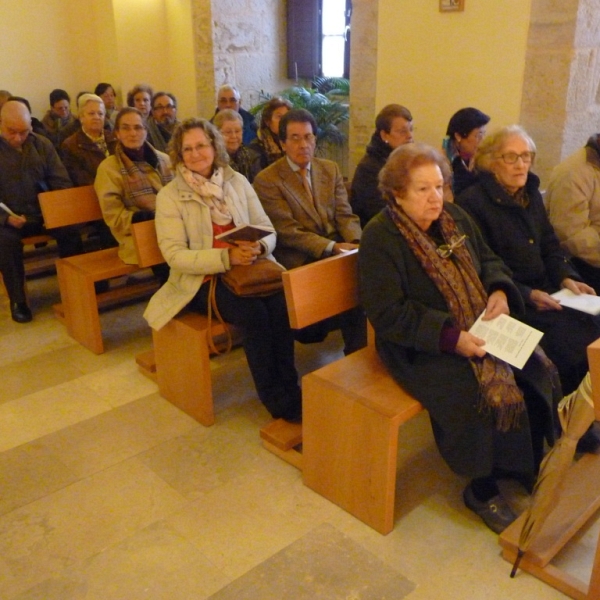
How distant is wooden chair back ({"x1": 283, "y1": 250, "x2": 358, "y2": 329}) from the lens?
232cm

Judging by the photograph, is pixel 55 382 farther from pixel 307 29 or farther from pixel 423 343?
pixel 307 29

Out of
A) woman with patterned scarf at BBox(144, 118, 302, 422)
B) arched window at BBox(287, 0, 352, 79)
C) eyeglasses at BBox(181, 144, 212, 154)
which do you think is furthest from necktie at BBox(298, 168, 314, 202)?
arched window at BBox(287, 0, 352, 79)

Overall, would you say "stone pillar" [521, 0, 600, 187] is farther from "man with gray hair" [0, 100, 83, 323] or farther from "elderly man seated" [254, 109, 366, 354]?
"man with gray hair" [0, 100, 83, 323]

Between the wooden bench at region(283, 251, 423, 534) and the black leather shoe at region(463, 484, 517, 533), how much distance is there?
0.31 meters

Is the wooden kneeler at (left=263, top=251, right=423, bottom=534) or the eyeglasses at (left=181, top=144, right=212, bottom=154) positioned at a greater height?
the eyeglasses at (left=181, top=144, right=212, bottom=154)

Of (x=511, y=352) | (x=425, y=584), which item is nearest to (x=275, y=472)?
(x=425, y=584)

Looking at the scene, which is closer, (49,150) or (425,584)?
(425,584)

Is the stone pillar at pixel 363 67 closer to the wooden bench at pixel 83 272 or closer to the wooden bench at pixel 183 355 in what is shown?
the wooden bench at pixel 83 272

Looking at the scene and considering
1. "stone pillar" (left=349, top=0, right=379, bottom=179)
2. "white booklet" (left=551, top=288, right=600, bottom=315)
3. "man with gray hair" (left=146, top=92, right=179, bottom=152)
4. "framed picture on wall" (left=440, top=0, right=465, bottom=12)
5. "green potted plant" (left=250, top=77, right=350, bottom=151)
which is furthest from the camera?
"green potted plant" (left=250, top=77, right=350, bottom=151)

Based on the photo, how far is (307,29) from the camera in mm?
6699

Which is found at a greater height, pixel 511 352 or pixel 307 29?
pixel 307 29

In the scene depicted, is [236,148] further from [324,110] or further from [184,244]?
[324,110]

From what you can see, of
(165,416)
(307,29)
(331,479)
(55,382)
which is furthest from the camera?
(307,29)

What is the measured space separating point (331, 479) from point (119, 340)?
1.89m
